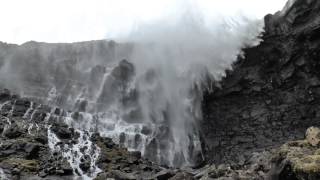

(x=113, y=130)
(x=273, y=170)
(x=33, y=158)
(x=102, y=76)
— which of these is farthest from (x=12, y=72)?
(x=273, y=170)

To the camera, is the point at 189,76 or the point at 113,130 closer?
the point at 113,130

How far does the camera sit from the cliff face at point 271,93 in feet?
220

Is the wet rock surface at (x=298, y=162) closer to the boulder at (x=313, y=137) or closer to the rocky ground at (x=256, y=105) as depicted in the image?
the boulder at (x=313, y=137)

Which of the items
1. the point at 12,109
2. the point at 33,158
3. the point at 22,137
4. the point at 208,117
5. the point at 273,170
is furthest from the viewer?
the point at 208,117

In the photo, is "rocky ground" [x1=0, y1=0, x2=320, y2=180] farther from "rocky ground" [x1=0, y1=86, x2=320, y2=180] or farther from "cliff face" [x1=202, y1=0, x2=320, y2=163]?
"rocky ground" [x1=0, y1=86, x2=320, y2=180]

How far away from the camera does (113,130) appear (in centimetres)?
6247

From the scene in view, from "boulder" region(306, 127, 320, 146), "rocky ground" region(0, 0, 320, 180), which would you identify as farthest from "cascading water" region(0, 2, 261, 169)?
"boulder" region(306, 127, 320, 146)

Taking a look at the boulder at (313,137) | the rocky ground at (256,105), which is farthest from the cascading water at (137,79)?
the boulder at (313,137)

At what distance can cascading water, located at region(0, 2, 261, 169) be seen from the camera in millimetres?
65625

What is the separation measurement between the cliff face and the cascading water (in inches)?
90.6

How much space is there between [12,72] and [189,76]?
25.7m

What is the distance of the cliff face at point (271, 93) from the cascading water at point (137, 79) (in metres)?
2.30

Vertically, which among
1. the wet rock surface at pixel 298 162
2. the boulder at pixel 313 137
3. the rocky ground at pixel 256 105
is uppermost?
the rocky ground at pixel 256 105

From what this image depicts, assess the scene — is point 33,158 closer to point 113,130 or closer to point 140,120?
point 113,130
